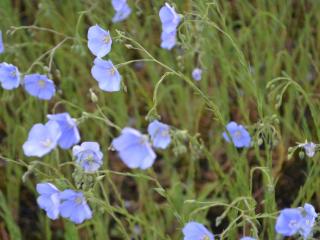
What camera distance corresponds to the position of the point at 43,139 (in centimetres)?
200

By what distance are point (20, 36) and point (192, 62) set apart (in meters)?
0.98

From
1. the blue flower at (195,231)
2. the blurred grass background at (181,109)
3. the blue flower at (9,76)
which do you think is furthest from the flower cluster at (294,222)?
the blue flower at (9,76)

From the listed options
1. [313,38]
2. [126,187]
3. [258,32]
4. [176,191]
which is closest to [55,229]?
[126,187]

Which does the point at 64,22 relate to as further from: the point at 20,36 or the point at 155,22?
the point at 155,22

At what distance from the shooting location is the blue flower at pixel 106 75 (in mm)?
2275

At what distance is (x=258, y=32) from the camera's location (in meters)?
3.45

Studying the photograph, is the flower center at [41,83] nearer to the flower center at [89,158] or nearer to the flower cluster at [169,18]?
the flower cluster at [169,18]

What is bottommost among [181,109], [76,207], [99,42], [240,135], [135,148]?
[181,109]

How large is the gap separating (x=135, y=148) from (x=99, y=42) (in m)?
0.74

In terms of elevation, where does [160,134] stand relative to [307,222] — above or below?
above

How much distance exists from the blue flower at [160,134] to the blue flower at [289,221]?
35cm

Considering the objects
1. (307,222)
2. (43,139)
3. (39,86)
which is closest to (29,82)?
(39,86)

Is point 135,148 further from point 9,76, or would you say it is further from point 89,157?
point 9,76

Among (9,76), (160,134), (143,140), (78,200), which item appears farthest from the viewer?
(9,76)
